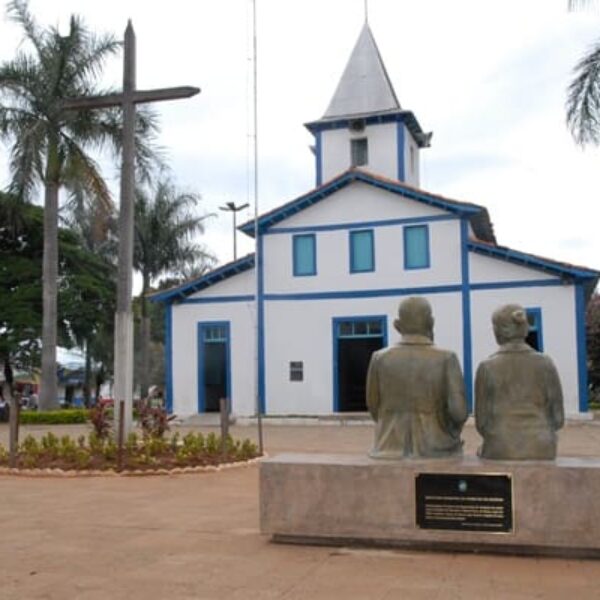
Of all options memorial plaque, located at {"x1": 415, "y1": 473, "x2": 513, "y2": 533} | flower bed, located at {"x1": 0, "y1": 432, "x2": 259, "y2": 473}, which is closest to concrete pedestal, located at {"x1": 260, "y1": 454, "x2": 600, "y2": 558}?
memorial plaque, located at {"x1": 415, "y1": 473, "x2": 513, "y2": 533}

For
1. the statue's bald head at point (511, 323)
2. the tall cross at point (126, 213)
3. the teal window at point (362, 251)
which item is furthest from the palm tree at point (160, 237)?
the statue's bald head at point (511, 323)

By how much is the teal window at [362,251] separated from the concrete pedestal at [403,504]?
18.6m

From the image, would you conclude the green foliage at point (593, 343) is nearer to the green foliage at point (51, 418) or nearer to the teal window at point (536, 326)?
the teal window at point (536, 326)

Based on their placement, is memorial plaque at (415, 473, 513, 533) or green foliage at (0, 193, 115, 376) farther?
green foliage at (0, 193, 115, 376)

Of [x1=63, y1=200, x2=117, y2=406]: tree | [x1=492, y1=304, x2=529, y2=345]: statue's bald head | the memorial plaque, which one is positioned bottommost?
the memorial plaque

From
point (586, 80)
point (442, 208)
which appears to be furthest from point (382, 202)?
point (586, 80)

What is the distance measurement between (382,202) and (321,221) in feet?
6.35

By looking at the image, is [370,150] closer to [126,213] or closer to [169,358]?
[169,358]

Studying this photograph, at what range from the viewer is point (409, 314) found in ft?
20.9

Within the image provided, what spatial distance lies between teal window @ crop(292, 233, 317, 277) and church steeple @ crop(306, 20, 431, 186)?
4.49 m

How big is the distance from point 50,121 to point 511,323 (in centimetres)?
1989

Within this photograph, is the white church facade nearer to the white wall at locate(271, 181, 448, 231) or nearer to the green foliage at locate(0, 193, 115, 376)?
the white wall at locate(271, 181, 448, 231)

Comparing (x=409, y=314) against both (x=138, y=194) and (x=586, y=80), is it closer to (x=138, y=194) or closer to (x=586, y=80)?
(x=586, y=80)

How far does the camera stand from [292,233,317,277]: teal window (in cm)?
2558
